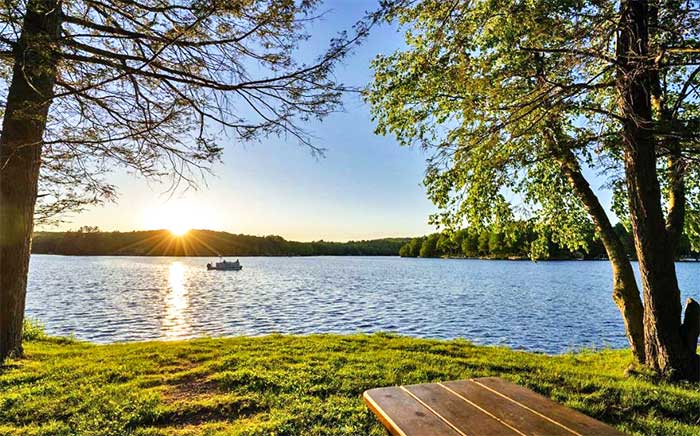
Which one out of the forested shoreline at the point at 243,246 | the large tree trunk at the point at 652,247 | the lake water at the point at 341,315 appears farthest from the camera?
the forested shoreline at the point at 243,246

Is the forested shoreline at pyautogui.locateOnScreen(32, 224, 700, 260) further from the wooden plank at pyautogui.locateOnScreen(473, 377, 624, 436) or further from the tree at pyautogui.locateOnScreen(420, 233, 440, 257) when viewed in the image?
the wooden plank at pyautogui.locateOnScreen(473, 377, 624, 436)

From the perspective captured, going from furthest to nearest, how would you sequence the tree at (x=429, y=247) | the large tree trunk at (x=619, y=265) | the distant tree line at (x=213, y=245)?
the tree at (x=429, y=247) → the distant tree line at (x=213, y=245) → the large tree trunk at (x=619, y=265)

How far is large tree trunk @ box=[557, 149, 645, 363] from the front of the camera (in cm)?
605

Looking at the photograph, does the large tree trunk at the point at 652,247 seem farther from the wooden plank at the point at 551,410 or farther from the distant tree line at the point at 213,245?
the distant tree line at the point at 213,245

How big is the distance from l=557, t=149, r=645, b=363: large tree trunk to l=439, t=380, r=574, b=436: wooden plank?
451cm

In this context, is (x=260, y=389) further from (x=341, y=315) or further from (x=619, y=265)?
(x=341, y=315)

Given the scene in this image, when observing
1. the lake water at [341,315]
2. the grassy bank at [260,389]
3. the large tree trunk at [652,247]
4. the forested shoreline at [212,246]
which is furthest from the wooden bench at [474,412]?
the forested shoreline at [212,246]

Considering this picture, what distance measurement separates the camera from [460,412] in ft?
6.77

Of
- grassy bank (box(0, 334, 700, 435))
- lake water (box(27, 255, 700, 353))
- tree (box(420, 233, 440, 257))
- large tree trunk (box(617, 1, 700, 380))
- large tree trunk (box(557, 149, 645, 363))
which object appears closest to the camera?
grassy bank (box(0, 334, 700, 435))

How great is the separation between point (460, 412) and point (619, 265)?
18.3 ft

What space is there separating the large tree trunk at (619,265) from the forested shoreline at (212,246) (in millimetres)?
58083

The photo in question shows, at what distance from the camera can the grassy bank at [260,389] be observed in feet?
11.4

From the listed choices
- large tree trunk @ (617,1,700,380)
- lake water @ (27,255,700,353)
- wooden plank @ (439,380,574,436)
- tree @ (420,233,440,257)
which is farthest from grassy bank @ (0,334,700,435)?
tree @ (420,233,440,257)

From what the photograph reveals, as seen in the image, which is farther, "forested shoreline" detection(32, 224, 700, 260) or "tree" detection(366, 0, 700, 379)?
"forested shoreline" detection(32, 224, 700, 260)
